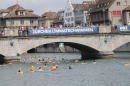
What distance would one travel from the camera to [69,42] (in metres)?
76.9

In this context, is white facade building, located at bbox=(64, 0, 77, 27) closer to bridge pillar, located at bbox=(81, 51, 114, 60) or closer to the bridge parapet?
bridge pillar, located at bbox=(81, 51, 114, 60)

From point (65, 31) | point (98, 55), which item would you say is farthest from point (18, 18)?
point (65, 31)

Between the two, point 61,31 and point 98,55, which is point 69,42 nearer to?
point 61,31

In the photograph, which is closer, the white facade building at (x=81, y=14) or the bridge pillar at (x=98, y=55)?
the bridge pillar at (x=98, y=55)

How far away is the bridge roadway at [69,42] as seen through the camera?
72.1 metres

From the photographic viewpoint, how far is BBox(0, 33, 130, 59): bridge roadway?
72.1m

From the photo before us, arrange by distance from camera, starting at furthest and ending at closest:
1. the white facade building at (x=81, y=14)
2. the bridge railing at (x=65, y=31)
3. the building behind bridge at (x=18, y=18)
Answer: the white facade building at (x=81, y=14), the building behind bridge at (x=18, y=18), the bridge railing at (x=65, y=31)

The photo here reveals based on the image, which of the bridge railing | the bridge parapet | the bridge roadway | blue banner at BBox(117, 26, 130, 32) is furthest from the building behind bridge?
the bridge parapet

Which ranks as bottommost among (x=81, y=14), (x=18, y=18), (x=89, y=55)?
(x=89, y=55)

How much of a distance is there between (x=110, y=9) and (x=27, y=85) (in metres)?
84.8

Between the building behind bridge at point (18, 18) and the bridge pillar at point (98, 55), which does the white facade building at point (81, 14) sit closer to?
the building behind bridge at point (18, 18)

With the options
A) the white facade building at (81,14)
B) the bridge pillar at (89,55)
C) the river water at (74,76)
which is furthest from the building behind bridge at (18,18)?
the river water at (74,76)

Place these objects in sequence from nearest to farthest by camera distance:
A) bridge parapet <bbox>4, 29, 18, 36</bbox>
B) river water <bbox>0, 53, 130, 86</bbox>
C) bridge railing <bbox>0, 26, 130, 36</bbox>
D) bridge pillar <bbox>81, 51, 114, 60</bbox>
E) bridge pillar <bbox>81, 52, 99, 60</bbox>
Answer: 1. river water <bbox>0, 53, 130, 86</bbox>
2. bridge parapet <bbox>4, 29, 18, 36</bbox>
3. bridge railing <bbox>0, 26, 130, 36</bbox>
4. bridge pillar <bbox>81, 51, 114, 60</bbox>
5. bridge pillar <bbox>81, 52, 99, 60</bbox>

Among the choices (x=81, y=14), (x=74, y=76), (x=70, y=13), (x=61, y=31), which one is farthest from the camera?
(x=70, y=13)
